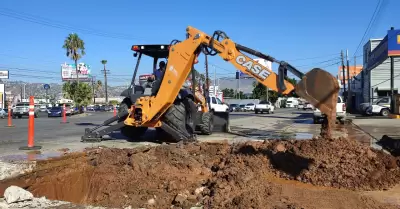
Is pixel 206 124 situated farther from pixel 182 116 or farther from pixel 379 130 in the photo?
pixel 379 130

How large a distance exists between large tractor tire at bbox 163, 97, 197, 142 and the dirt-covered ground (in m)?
3.34

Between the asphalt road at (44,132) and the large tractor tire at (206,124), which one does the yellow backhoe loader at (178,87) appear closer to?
the large tractor tire at (206,124)

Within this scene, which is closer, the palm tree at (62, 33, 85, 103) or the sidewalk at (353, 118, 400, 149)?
the sidewalk at (353, 118, 400, 149)

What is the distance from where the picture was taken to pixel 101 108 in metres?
85.0

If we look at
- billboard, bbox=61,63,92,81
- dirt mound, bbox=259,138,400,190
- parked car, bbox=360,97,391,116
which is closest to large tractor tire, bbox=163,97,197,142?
dirt mound, bbox=259,138,400,190

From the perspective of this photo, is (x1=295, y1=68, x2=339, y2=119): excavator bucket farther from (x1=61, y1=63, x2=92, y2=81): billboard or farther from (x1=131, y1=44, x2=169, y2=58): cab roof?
(x1=61, y1=63, x2=92, y2=81): billboard

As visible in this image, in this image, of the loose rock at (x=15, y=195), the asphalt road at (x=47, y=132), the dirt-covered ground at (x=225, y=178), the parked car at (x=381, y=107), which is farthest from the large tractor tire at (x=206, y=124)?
the parked car at (x=381, y=107)

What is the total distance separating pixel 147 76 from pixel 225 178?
302 inches

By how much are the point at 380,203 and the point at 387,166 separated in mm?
2012

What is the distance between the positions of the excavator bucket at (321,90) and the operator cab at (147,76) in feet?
18.3

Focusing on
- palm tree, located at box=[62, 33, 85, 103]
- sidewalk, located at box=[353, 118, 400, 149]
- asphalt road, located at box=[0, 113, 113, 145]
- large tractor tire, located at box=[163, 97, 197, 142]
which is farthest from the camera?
palm tree, located at box=[62, 33, 85, 103]

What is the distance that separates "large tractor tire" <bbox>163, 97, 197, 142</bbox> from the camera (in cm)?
1234

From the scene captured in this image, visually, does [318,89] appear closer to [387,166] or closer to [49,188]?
[387,166]

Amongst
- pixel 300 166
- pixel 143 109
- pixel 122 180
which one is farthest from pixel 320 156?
pixel 143 109
